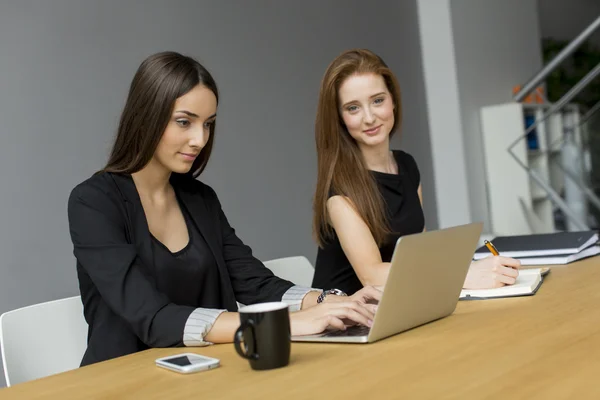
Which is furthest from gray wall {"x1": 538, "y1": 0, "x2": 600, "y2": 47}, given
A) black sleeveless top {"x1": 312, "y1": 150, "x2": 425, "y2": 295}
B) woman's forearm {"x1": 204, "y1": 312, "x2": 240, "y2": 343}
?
woman's forearm {"x1": 204, "y1": 312, "x2": 240, "y2": 343}

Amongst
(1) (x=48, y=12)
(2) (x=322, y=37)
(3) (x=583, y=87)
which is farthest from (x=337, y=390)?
(3) (x=583, y=87)

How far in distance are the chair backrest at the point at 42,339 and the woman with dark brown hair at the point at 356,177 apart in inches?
27.8

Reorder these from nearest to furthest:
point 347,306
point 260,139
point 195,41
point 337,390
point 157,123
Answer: point 337,390, point 347,306, point 157,123, point 195,41, point 260,139

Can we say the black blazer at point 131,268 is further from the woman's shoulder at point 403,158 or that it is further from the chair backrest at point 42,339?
the woman's shoulder at point 403,158

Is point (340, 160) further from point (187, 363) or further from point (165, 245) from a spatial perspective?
point (187, 363)

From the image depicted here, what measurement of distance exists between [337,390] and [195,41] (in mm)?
3194

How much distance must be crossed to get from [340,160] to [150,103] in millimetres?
650

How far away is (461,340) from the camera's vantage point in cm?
111

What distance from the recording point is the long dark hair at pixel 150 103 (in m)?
1.60

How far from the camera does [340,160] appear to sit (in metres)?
2.07

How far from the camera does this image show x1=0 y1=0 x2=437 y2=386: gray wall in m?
3.10

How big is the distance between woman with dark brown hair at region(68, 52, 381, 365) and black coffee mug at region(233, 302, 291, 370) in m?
0.24

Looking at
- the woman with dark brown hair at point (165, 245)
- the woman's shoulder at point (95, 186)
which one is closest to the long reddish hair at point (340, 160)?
the woman with dark brown hair at point (165, 245)

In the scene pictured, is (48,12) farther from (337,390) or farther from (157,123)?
(337,390)
